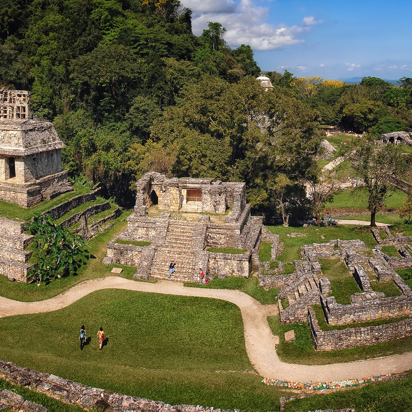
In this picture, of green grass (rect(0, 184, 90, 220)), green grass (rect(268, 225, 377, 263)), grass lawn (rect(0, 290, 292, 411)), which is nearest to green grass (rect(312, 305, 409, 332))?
grass lawn (rect(0, 290, 292, 411))

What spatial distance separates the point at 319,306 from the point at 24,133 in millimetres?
19021

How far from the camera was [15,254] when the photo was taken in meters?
22.9

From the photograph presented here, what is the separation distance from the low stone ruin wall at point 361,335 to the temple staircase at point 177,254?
800cm

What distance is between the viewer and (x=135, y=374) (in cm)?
1518

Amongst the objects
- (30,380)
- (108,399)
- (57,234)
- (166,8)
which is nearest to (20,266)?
(57,234)

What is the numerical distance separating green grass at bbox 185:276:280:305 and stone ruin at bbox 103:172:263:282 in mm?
493

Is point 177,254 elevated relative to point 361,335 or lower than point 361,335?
elevated

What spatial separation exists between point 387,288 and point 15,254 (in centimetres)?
1755

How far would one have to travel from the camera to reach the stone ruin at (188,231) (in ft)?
75.5

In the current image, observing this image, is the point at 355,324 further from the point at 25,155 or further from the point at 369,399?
the point at 25,155

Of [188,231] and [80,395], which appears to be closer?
[80,395]

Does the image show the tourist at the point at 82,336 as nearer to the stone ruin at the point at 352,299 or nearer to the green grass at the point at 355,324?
the stone ruin at the point at 352,299

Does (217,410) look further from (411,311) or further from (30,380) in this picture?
(411,311)

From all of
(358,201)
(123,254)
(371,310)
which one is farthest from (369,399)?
(358,201)
